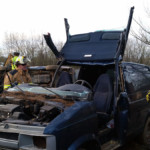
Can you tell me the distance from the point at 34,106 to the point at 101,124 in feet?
4.39

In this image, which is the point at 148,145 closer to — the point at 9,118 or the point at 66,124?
the point at 66,124

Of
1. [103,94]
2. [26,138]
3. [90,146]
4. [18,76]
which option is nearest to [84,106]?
A: [90,146]

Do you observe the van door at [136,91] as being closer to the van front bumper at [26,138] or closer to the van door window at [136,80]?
the van door window at [136,80]

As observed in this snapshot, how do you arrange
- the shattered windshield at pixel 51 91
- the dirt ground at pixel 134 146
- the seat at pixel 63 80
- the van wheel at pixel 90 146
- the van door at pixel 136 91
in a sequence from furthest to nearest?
the seat at pixel 63 80 < the dirt ground at pixel 134 146 < the van door at pixel 136 91 < the shattered windshield at pixel 51 91 < the van wheel at pixel 90 146

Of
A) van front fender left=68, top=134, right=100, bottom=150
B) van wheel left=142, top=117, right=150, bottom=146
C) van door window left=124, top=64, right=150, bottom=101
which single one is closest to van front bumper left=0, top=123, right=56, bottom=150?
van front fender left=68, top=134, right=100, bottom=150

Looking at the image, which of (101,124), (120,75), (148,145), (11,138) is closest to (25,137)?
(11,138)

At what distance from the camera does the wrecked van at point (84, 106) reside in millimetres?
2656

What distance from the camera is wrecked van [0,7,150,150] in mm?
2656

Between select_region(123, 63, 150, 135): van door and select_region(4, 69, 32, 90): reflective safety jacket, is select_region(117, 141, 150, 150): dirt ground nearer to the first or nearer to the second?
select_region(123, 63, 150, 135): van door

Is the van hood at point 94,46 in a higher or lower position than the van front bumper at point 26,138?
higher

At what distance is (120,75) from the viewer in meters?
4.16

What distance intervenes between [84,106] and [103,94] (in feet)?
4.11

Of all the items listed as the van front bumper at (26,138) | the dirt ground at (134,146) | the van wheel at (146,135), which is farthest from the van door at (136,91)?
the van front bumper at (26,138)

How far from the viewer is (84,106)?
302cm
